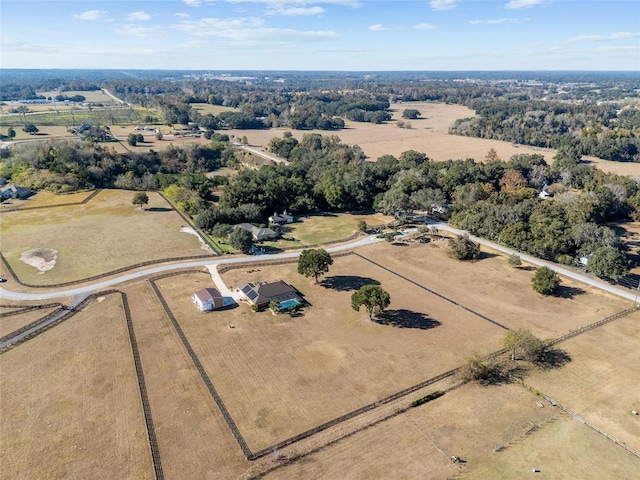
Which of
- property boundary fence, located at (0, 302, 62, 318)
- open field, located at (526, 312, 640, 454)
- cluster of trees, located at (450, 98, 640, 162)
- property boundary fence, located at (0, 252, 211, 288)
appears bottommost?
open field, located at (526, 312, 640, 454)

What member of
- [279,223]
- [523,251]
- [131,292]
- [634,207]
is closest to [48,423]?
[131,292]

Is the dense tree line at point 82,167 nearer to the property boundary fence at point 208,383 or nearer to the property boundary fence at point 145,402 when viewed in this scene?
the property boundary fence at point 208,383

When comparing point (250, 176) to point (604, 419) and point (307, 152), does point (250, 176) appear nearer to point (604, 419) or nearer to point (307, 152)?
point (307, 152)

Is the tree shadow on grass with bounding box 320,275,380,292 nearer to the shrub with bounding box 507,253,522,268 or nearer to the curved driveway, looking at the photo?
the curved driveway

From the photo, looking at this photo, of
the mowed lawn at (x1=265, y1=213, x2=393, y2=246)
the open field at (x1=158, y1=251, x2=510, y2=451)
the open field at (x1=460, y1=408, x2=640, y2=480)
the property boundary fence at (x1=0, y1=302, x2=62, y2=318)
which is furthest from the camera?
the mowed lawn at (x1=265, y1=213, x2=393, y2=246)

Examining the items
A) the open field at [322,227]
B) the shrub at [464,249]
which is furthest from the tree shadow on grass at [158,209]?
the shrub at [464,249]

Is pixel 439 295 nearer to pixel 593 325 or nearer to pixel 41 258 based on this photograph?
pixel 593 325

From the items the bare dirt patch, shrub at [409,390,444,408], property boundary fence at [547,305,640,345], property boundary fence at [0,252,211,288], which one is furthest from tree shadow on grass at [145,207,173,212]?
property boundary fence at [547,305,640,345]
